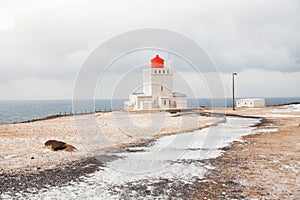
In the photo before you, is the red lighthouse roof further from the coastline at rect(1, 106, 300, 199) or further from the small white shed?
the coastline at rect(1, 106, 300, 199)

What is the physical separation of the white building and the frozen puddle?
43.5 metres

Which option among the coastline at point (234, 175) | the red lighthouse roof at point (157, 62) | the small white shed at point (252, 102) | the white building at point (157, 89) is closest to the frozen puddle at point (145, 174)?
the coastline at point (234, 175)

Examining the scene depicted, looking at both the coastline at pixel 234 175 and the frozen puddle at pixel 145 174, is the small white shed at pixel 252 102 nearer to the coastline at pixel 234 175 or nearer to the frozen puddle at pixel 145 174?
the frozen puddle at pixel 145 174

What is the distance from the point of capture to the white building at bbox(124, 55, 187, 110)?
206ft

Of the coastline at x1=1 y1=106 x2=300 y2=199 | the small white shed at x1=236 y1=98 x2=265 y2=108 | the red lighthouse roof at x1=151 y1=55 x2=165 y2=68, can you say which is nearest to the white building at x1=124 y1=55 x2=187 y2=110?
the red lighthouse roof at x1=151 y1=55 x2=165 y2=68

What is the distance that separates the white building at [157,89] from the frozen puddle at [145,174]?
43514mm

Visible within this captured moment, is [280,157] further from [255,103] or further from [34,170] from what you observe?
[255,103]

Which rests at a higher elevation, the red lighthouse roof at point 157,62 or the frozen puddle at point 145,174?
the red lighthouse roof at point 157,62

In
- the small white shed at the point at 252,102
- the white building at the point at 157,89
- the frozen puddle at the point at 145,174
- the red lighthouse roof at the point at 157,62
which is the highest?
the red lighthouse roof at the point at 157,62

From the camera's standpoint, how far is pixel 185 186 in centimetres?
1051

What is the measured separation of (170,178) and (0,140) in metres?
15.2

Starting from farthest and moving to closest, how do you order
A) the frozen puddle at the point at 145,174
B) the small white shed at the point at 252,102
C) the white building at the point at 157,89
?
the small white shed at the point at 252,102 → the white building at the point at 157,89 → the frozen puddle at the point at 145,174

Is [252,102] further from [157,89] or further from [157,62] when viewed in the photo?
[157,62]

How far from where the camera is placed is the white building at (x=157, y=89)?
62.8 m
